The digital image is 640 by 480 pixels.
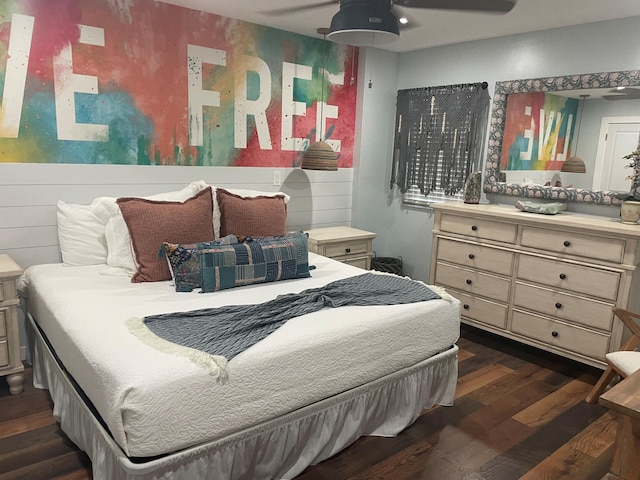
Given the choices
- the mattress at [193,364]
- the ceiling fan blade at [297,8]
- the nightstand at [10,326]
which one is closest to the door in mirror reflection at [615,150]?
the mattress at [193,364]

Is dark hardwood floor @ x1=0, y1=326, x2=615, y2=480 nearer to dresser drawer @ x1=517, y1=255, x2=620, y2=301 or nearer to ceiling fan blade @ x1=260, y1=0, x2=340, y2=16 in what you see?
dresser drawer @ x1=517, y1=255, x2=620, y2=301

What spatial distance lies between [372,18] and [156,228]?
5.15 ft

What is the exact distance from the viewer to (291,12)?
3.26 metres

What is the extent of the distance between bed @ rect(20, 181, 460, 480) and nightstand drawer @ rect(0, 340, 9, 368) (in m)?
0.16

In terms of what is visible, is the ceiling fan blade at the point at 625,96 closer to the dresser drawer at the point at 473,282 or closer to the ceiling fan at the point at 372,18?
the ceiling fan at the point at 372,18

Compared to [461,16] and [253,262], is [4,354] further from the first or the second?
[461,16]

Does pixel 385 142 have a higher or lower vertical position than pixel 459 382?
higher

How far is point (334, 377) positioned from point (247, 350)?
1.44ft

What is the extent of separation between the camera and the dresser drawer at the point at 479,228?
3.40 metres

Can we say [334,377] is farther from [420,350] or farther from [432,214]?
[432,214]

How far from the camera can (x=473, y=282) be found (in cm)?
365

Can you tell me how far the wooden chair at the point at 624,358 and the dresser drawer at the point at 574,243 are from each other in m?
0.37

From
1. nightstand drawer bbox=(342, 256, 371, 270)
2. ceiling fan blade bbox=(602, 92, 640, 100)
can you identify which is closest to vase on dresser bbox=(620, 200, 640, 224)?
ceiling fan blade bbox=(602, 92, 640, 100)

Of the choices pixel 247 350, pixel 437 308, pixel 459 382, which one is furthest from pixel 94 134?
pixel 459 382
